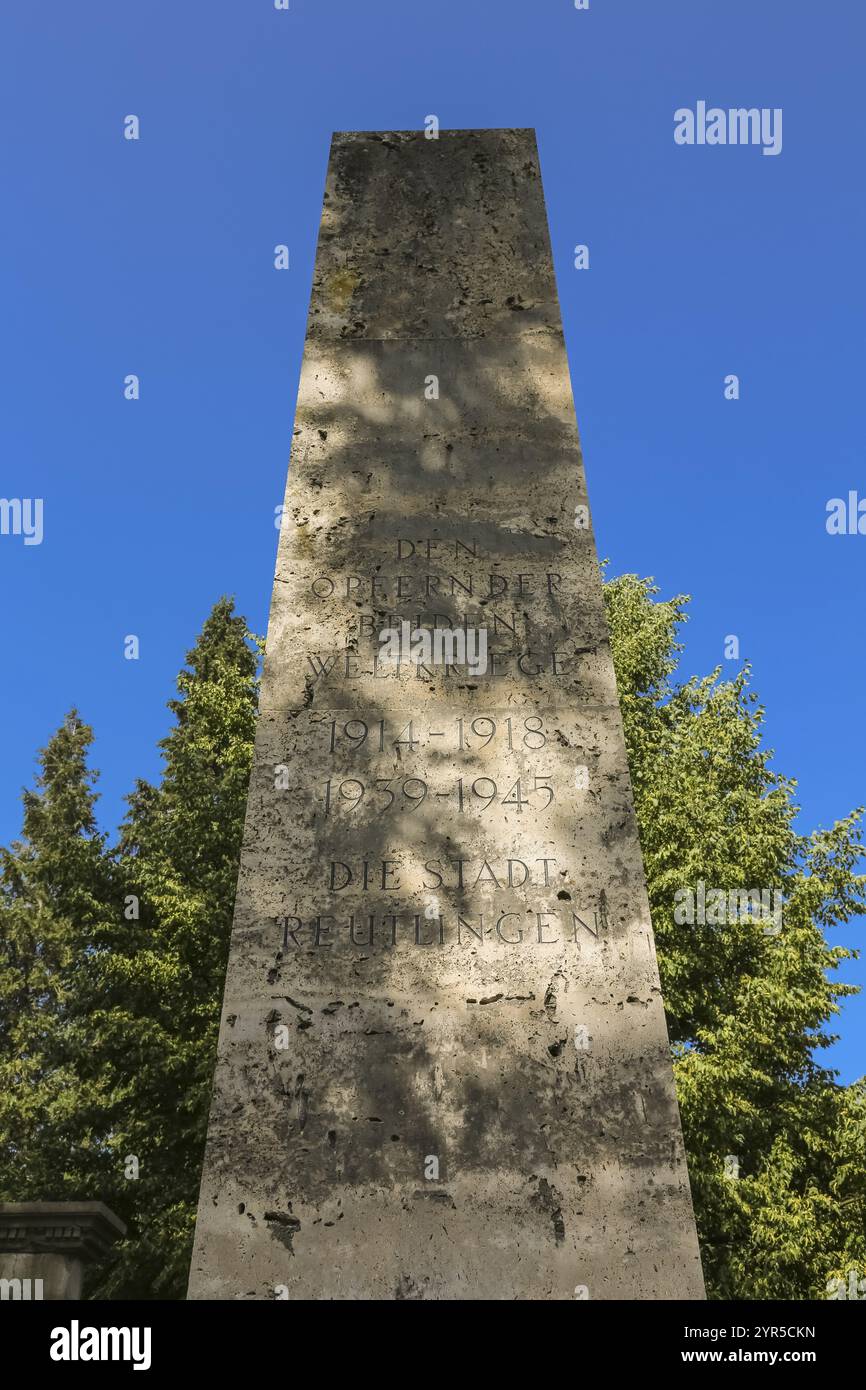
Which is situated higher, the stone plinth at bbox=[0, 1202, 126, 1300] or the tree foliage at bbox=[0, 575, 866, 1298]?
the tree foliage at bbox=[0, 575, 866, 1298]

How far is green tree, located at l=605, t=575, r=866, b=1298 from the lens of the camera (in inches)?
608

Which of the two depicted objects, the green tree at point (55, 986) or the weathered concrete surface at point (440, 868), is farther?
the green tree at point (55, 986)

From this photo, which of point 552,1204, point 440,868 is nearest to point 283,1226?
point 552,1204

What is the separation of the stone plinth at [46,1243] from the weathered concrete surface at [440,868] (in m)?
9.19

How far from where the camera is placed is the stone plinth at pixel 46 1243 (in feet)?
41.4

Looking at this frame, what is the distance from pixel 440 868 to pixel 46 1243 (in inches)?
400

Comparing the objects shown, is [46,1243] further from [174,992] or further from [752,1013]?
[752,1013]

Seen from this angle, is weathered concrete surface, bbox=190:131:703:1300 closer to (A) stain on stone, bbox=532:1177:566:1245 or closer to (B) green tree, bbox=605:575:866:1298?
(A) stain on stone, bbox=532:1177:566:1245

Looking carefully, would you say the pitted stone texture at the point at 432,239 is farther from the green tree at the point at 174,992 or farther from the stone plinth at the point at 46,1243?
the green tree at the point at 174,992

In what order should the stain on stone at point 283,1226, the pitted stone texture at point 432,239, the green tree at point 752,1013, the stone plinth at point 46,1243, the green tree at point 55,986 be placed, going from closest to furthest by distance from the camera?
the stain on stone at point 283,1226 → the pitted stone texture at point 432,239 → the stone plinth at point 46,1243 → the green tree at point 752,1013 → the green tree at point 55,986

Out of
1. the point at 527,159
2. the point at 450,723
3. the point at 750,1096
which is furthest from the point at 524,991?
the point at 750,1096

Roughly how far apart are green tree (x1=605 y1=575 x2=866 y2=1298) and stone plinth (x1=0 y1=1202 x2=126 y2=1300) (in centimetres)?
739

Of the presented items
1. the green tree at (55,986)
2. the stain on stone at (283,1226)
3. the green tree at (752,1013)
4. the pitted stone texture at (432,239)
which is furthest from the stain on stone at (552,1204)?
the green tree at (55,986)

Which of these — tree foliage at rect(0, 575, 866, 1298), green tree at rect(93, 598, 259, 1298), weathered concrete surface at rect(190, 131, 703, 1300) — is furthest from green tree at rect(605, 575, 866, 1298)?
weathered concrete surface at rect(190, 131, 703, 1300)
